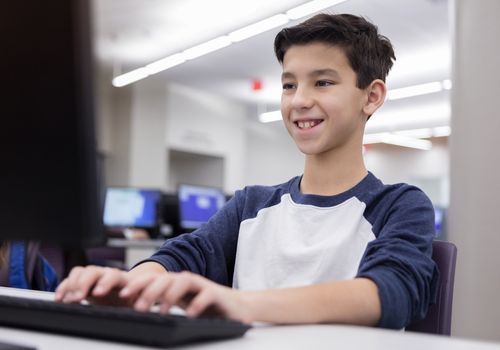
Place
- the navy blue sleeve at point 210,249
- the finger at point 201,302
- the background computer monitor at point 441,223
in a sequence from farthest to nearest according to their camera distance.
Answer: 1. the background computer monitor at point 441,223
2. the navy blue sleeve at point 210,249
3. the finger at point 201,302

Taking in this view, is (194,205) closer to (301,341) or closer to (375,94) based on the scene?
(375,94)

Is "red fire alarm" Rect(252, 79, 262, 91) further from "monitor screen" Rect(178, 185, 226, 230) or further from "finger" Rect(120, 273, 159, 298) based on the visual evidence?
"finger" Rect(120, 273, 159, 298)

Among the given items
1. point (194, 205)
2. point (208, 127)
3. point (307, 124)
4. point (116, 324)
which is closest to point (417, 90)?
point (208, 127)

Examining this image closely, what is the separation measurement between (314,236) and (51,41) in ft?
2.40

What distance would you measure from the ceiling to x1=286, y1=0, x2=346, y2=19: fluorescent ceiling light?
7cm

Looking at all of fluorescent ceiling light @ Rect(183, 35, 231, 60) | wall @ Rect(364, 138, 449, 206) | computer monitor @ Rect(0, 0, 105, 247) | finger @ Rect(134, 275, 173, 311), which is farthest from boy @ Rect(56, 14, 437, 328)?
wall @ Rect(364, 138, 449, 206)

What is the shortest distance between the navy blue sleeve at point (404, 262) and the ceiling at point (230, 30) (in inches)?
144

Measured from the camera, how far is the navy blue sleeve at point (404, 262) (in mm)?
840

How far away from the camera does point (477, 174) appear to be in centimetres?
255

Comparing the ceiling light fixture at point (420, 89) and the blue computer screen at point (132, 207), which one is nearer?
the blue computer screen at point (132, 207)

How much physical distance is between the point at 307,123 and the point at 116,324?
28.7 inches

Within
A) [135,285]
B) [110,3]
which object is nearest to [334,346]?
[135,285]

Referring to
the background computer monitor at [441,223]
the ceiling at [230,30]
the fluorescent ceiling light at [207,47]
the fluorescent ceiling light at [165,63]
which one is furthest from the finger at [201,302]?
the fluorescent ceiling light at [165,63]

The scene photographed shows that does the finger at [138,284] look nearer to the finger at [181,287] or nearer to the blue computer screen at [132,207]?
the finger at [181,287]
